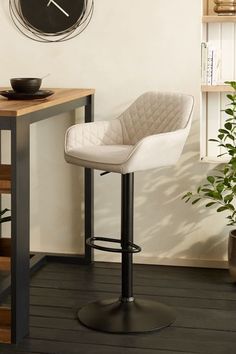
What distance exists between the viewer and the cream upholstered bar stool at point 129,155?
3.11 metres

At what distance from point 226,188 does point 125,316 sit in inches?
37.4

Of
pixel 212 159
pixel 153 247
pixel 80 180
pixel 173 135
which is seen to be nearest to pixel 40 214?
pixel 80 180

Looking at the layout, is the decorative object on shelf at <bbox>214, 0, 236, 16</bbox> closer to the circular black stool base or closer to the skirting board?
the skirting board

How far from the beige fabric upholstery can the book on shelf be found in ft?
1.52

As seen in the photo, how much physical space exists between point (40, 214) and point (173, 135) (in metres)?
1.35

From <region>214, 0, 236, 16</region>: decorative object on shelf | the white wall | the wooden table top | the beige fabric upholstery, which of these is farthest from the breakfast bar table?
<region>214, 0, 236, 16</region>: decorative object on shelf

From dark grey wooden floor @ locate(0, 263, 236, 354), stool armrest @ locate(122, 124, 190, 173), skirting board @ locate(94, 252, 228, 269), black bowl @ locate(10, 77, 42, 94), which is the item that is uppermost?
black bowl @ locate(10, 77, 42, 94)

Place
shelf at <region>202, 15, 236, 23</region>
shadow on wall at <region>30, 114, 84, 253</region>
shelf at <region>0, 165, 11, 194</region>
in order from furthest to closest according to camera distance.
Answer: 1. shadow on wall at <region>30, 114, 84, 253</region>
2. shelf at <region>202, 15, 236, 23</region>
3. shelf at <region>0, 165, 11, 194</region>

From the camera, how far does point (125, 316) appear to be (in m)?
3.24

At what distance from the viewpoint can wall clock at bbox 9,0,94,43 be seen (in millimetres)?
4047

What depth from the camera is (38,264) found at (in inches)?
160

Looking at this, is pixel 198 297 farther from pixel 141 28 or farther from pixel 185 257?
pixel 141 28

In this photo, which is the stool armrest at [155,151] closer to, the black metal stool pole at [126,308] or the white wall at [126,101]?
the black metal stool pole at [126,308]

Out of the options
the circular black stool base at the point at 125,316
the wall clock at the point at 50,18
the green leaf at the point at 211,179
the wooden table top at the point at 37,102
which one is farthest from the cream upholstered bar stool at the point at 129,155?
the wall clock at the point at 50,18
